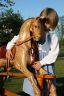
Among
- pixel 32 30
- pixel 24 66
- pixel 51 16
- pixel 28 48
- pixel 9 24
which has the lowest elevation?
pixel 9 24

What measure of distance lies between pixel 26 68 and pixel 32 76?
94mm

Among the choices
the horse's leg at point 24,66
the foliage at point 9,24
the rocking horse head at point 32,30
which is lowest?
the foliage at point 9,24

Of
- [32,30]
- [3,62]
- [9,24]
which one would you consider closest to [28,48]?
[32,30]

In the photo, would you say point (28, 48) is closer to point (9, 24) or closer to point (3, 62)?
point (3, 62)

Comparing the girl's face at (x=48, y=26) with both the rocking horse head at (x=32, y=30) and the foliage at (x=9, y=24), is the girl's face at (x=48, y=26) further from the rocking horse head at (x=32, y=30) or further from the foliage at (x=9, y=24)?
the foliage at (x=9, y=24)

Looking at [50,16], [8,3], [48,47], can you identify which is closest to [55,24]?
[50,16]

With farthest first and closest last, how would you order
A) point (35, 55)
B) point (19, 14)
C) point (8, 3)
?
point (19, 14) → point (8, 3) → point (35, 55)

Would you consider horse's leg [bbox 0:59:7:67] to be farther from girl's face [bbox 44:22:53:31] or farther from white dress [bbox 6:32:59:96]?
girl's face [bbox 44:22:53:31]

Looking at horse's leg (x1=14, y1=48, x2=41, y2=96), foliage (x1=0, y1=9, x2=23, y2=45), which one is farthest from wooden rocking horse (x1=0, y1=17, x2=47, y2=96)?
foliage (x1=0, y1=9, x2=23, y2=45)

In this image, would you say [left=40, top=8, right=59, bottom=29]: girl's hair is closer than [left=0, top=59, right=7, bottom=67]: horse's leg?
Yes

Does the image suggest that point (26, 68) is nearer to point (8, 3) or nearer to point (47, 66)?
point (47, 66)

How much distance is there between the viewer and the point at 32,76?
3.17 meters

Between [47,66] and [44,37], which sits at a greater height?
[44,37]

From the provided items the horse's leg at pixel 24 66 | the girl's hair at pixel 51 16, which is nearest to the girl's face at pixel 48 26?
the girl's hair at pixel 51 16
